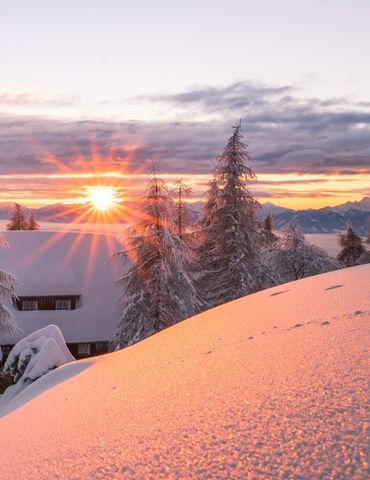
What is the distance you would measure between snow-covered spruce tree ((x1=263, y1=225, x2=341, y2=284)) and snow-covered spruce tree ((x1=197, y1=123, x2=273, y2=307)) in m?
13.3

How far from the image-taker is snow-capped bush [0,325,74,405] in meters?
15.2

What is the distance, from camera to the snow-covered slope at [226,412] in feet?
8.39

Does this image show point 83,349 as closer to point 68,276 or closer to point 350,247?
point 68,276

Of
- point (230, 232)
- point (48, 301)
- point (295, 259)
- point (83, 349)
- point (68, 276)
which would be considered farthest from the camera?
point (295, 259)

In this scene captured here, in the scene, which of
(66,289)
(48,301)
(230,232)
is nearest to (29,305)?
(48,301)

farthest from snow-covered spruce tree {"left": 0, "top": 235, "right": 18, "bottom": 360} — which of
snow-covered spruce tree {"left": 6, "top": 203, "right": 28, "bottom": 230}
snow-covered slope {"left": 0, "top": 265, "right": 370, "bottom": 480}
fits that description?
snow-covered spruce tree {"left": 6, "top": 203, "right": 28, "bottom": 230}

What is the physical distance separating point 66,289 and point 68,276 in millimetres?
1538

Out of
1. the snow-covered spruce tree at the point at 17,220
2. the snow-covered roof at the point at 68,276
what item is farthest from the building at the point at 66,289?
the snow-covered spruce tree at the point at 17,220

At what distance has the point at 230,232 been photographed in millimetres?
21688

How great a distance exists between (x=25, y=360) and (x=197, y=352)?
13681 mm

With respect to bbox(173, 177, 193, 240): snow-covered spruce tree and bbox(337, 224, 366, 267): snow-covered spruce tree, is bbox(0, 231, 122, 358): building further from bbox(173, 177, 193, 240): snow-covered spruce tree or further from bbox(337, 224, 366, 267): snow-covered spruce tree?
bbox(337, 224, 366, 267): snow-covered spruce tree

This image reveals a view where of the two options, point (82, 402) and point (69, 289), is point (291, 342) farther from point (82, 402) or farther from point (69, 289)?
point (69, 289)

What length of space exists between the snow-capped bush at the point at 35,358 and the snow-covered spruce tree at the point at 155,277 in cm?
313

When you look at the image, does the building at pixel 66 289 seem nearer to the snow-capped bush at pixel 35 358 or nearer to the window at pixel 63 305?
the window at pixel 63 305
